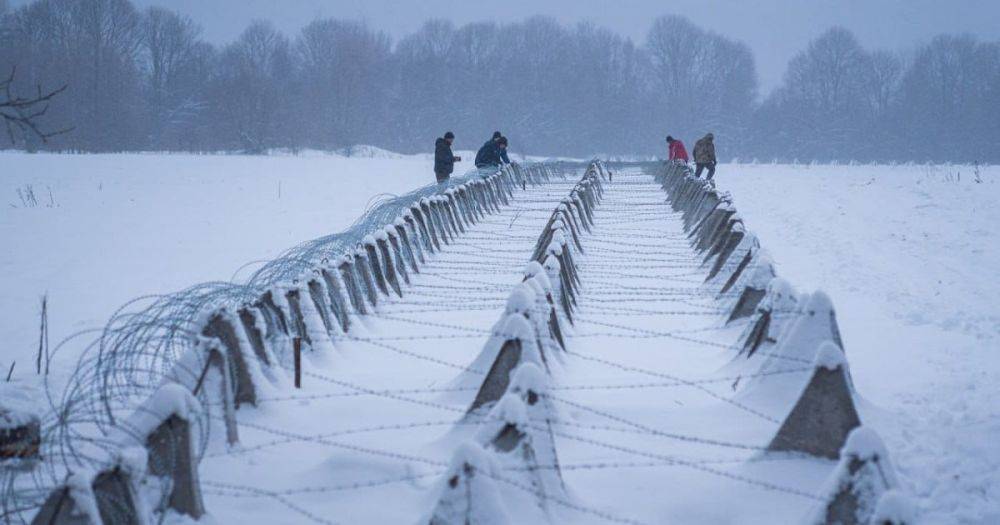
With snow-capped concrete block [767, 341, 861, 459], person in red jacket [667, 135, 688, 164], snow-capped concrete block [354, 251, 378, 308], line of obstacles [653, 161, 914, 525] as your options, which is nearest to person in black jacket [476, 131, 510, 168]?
person in red jacket [667, 135, 688, 164]

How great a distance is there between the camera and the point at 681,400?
661 cm

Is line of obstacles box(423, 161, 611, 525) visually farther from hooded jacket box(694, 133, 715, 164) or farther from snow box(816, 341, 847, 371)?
hooded jacket box(694, 133, 715, 164)

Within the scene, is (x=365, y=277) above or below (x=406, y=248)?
above

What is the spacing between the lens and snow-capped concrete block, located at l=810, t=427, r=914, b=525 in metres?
3.70

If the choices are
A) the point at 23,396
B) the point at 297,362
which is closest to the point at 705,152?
the point at 23,396

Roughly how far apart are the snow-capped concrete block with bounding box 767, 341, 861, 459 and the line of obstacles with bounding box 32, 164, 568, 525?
9.68 ft

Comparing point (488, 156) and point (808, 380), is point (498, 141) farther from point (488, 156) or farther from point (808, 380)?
point (808, 380)

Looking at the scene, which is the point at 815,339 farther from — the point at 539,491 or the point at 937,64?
the point at 937,64

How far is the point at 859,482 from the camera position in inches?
147

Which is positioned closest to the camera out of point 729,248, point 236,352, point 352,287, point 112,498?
point 112,498

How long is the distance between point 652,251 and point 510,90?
326ft

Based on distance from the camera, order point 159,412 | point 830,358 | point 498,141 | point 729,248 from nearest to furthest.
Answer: point 159,412
point 830,358
point 729,248
point 498,141

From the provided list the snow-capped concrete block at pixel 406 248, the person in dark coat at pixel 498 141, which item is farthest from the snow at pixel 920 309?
the person in dark coat at pixel 498 141

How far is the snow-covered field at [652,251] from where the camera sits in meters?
5.41
